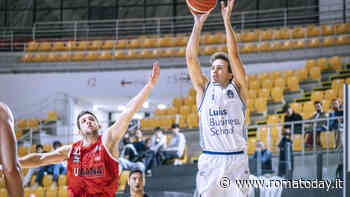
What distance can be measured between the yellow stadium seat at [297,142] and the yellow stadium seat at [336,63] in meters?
6.18

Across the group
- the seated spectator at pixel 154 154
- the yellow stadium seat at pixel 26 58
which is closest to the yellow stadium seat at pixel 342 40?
the seated spectator at pixel 154 154

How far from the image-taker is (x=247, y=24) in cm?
2134

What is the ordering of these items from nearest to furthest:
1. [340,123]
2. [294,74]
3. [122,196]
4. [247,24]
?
[340,123] → [122,196] → [294,74] → [247,24]

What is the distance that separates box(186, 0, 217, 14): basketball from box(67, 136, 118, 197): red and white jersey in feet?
4.98

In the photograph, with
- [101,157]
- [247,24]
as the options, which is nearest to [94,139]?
[101,157]

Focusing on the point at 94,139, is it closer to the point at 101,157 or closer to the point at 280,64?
the point at 101,157

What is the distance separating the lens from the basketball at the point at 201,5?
487cm

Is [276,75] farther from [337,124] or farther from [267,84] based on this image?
[337,124]

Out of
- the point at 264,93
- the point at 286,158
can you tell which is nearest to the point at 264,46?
the point at 264,93

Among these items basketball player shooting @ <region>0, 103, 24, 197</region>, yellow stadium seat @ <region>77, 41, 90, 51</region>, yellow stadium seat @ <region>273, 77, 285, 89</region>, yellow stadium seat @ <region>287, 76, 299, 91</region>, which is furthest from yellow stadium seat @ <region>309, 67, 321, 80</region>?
basketball player shooting @ <region>0, 103, 24, 197</region>

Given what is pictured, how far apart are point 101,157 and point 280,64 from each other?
542 inches

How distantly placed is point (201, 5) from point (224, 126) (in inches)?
45.4

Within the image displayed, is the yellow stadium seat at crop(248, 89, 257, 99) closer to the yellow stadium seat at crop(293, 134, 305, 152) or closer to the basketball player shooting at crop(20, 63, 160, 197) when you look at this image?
the yellow stadium seat at crop(293, 134, 305, 152)

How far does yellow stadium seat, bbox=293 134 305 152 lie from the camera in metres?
9.35
